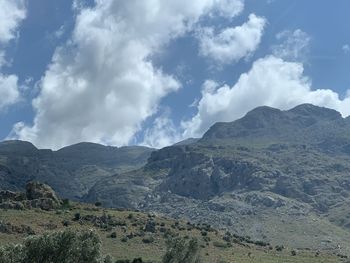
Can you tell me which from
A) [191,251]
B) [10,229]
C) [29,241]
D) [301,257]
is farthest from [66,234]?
[301,257]

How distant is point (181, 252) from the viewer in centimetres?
10606

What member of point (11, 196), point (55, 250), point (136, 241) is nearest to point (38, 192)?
point (11, 196)

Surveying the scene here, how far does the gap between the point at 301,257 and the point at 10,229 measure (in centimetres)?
8378

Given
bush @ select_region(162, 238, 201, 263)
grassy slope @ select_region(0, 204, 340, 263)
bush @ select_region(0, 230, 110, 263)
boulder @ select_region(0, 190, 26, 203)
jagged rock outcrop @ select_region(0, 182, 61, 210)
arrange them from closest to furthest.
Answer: bush @ select_region(0, 230, 110, 263) → bush @ select_region(162, 238, 201, 263) → grassy slope @ select_region(0, 204, 340, 263) → jagged rock outcrop @ select_region(0, 182, 61, 210) → boulder @ select_region(0, 190, 26, 203)

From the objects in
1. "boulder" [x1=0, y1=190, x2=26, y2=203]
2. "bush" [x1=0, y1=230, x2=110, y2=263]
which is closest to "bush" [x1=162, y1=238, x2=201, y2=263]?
"bush" [x1=0, y1=230, x2=110, y2=263]

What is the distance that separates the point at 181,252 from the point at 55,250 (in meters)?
38.4

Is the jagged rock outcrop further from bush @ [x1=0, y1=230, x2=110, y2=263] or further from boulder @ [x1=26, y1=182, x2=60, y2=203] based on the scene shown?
bush @ [x1=0, y1=230, x2=110, y2=263]

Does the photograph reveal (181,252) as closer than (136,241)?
Yes

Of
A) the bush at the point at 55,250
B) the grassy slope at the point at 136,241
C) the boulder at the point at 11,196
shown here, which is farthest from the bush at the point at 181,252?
the boulder at the point at 11,196

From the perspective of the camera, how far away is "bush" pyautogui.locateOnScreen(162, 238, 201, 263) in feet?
343

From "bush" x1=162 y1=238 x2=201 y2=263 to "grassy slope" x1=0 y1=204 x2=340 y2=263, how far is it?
68.4 ft

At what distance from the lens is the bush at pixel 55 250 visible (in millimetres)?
68069

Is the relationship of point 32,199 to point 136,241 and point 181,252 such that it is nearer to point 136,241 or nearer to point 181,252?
point 136,241

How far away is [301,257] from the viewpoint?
6112 inches
